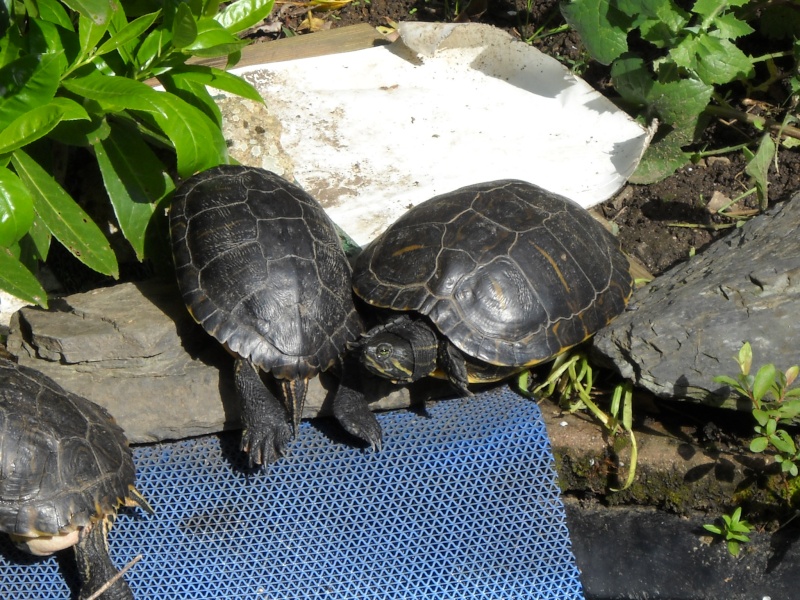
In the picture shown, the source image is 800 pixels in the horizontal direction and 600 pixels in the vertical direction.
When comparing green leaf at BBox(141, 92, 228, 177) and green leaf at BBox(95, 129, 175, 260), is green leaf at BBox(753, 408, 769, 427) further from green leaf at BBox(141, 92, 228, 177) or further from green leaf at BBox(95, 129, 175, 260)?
green leaf at BBox(95, 129, 175, 260)

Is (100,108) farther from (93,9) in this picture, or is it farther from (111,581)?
(111,581)

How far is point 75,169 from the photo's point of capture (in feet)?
12.2

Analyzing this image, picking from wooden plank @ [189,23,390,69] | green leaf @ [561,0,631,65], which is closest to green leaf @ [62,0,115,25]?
wooden plank @ [189,23,390,69]

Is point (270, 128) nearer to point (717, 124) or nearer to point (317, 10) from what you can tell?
point (317, 10)

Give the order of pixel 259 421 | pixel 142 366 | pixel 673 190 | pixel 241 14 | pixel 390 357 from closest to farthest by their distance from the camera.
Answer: pixel 390 357
pixel 259 421
pixel 142 366
pixel 241 14
pixel 673 190

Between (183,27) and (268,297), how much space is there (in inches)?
40.6

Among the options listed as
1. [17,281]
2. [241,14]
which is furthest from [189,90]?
[17,281]

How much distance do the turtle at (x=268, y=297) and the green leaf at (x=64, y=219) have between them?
284 mm

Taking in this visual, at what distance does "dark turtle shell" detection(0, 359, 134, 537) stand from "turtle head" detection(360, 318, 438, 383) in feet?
3.12

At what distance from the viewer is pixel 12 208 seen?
105 inches

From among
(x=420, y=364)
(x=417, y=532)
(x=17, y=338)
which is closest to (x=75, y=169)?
(x=17, y=338)

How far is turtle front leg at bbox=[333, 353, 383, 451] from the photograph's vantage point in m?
→ 2.97

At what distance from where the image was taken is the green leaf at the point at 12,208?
2.65 m

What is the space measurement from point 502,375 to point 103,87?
1824 mm
